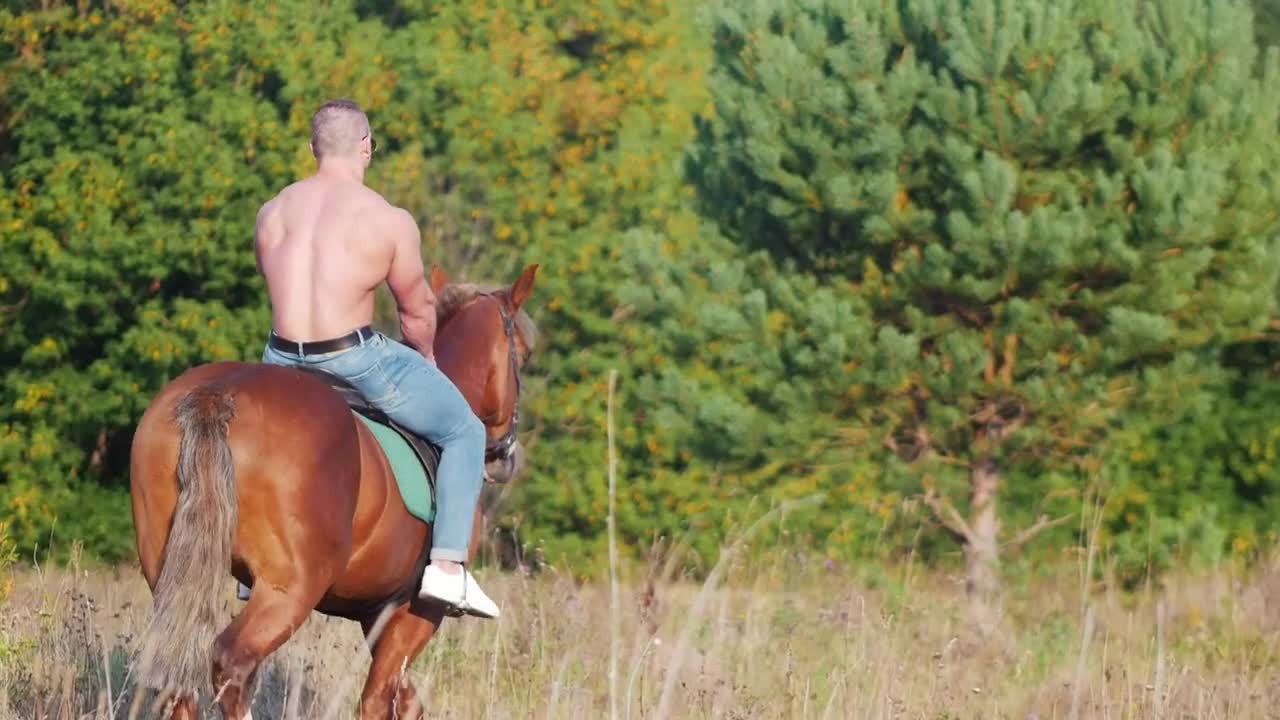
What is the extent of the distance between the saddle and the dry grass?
63cm

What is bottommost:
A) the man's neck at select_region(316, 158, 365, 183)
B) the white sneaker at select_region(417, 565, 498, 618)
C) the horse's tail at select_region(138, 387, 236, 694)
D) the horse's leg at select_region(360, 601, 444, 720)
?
the horse's leg at select_region(360, 601, 444, 720)

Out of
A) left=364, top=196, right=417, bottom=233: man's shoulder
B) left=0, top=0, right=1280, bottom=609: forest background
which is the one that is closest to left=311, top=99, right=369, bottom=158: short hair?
left=364, top=196, right=417, bottom=233: man's shoulder

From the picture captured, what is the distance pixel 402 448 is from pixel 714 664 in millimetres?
2456

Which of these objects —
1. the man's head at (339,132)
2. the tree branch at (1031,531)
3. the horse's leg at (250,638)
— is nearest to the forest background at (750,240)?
the tree branch at (1031,531)

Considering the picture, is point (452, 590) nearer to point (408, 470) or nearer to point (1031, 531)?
point (408, 470)

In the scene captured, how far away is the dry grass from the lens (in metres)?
5.88

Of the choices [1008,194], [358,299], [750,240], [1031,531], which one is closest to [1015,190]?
[1008,194]

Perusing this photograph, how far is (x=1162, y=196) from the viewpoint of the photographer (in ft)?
46.0

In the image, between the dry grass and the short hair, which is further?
the dry grass

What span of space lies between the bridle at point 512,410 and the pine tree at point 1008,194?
333 inches

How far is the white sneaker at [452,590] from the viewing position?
5.11 m

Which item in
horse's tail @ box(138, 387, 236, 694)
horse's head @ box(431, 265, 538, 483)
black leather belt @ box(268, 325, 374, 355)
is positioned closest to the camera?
horse's tail @ box(138, 387, 236, 694)

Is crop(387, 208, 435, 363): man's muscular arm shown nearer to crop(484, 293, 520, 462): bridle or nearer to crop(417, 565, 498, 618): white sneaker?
crop(484, 293, 520, 462): bridle

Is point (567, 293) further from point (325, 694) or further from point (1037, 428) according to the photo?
point (325, 694)
